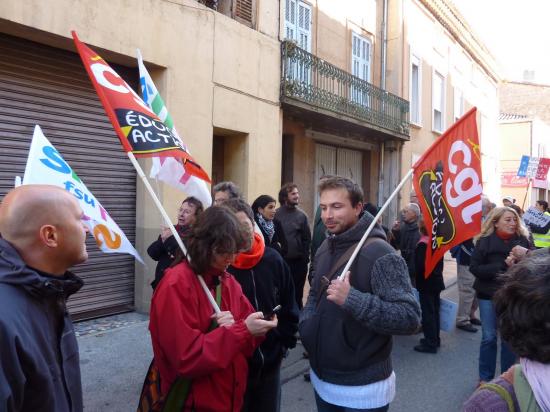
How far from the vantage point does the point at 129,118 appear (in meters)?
2.99

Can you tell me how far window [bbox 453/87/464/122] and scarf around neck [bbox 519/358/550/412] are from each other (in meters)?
19.2

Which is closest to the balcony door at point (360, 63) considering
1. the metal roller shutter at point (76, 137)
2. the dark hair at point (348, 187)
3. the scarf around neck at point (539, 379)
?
the metal roller shutter at point (76, 137)

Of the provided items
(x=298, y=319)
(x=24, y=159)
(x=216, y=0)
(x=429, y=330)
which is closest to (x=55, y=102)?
(x=24, y=159)

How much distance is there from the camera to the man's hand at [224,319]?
232 cm

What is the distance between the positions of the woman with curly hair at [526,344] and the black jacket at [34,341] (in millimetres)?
1242

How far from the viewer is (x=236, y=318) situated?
8.47 ft

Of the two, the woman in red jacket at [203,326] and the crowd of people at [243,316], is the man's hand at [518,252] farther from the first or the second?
the woman in red jacket at [203,326]

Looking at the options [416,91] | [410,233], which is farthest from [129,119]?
[416,91]

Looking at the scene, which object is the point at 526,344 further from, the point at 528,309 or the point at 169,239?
the point at 169,239

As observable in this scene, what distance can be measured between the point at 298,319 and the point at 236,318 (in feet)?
2.13

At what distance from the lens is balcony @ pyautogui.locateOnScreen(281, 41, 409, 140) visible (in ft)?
31.6

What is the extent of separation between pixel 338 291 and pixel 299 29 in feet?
30.6

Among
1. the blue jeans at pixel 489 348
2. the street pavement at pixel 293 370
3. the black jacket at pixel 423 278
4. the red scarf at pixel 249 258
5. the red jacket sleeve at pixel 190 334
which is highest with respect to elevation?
the red scarf at pixel 249 258

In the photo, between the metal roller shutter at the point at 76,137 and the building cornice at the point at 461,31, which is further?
the building cornice at the point at 461,31
